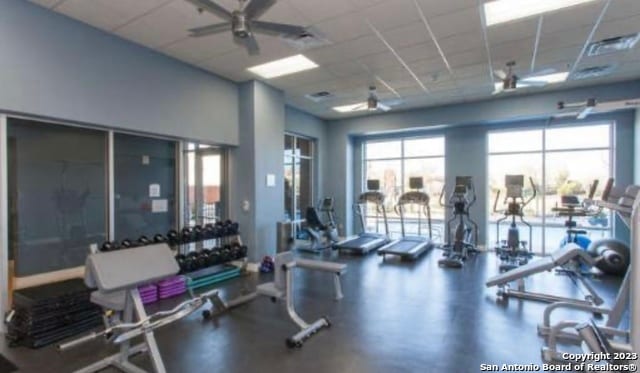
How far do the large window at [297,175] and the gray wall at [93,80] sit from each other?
2865mm

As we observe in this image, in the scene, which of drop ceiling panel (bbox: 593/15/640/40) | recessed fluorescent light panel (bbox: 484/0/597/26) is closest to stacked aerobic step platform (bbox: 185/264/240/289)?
recessed fluorescent light panel (bbox: 484/0/597/26)

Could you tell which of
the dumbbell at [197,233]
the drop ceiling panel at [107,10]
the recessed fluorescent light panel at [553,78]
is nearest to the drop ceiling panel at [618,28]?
the recessed fluorescent light panel at [553,78]

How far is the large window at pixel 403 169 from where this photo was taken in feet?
28.3

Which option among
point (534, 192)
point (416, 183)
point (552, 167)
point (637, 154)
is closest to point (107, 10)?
point (416, 183)

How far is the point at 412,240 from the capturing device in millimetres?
8250

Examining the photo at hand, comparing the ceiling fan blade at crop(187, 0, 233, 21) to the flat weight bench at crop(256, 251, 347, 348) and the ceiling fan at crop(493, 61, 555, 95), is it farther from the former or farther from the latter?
the ceiling fan at crop(493, 61, 555, 95)

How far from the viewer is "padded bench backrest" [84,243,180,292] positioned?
7.91 ft

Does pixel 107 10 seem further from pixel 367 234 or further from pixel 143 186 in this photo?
pixel 367 234

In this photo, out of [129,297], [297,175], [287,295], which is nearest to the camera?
[129,297]

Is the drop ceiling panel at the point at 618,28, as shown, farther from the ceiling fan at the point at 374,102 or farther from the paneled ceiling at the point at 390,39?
the ceiling fan at the point at 374,102

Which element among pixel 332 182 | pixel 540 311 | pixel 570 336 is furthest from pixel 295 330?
pixel 332 182

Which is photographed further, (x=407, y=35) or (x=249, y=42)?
(x=407, y=35)

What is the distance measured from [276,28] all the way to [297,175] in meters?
6.02

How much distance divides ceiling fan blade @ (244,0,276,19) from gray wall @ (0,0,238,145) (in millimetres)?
2656
